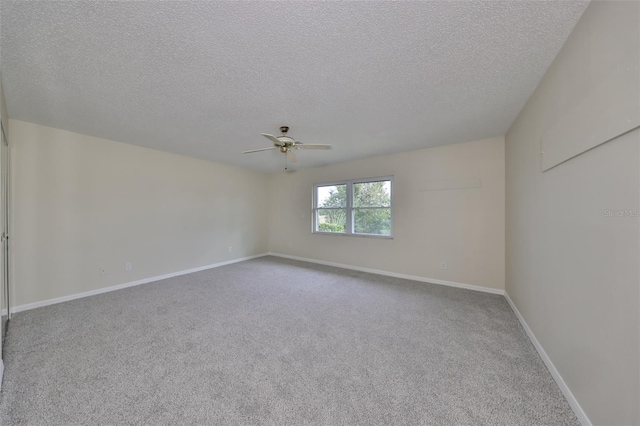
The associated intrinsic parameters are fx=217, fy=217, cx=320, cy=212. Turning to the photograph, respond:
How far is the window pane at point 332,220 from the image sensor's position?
4.89m

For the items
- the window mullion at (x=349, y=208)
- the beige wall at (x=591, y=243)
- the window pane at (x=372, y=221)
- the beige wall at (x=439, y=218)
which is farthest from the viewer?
the window mullion at (x=349, y=208)

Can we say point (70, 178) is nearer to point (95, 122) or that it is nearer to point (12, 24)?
point (95, 122)

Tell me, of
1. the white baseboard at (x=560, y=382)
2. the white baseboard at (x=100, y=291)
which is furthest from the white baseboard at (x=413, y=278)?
the white baseboard at (x=100, y=291)

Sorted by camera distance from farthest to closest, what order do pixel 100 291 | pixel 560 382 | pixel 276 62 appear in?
pixel 100 291 → pixel 276 62 → pixel 560 382

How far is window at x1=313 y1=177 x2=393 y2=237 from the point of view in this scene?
14.1 ft

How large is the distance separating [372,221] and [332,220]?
100 cm

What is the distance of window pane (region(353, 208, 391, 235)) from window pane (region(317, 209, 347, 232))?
301mm

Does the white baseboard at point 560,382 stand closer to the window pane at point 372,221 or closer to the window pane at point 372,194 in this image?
the window pane at point 372,221

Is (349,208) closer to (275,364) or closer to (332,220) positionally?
(332,220)

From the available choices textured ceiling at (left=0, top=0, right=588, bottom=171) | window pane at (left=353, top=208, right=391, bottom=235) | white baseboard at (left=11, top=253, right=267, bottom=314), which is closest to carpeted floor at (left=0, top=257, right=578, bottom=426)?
white baseboard at (left=11, top=253, right=267, bottom=314)

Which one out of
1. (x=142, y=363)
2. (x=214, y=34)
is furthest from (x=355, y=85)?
(x=142, y=363)

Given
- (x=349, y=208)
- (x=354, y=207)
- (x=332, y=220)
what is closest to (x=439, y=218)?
(x=354, y=207)

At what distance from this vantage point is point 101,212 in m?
3.29

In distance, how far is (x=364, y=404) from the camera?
1.37m
